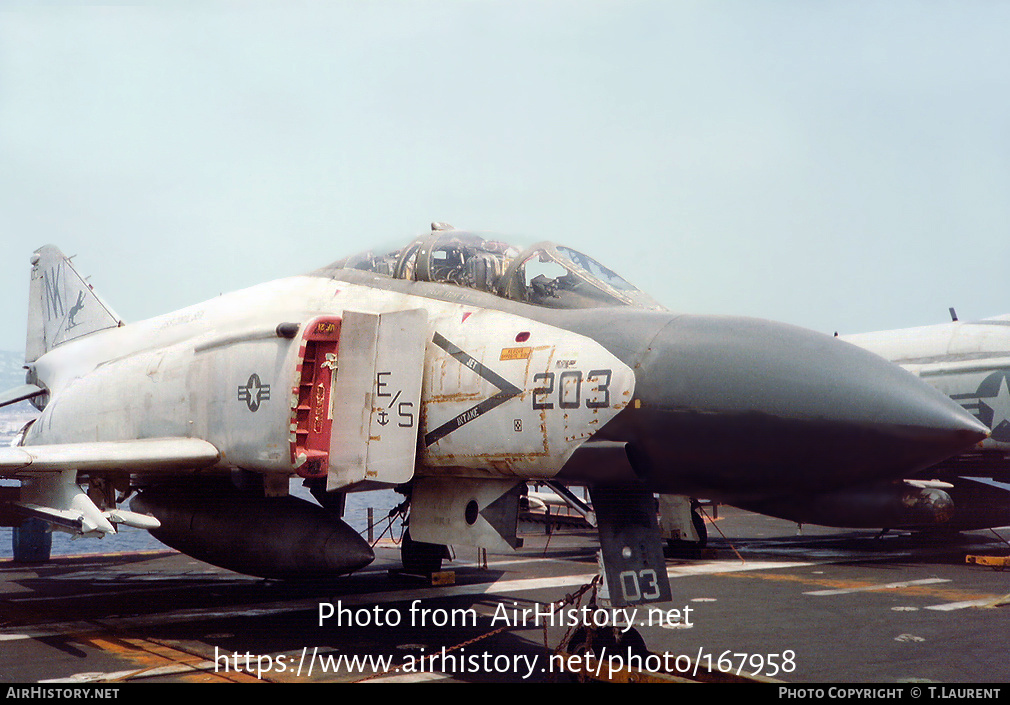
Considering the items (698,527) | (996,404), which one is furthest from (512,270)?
(996,404)

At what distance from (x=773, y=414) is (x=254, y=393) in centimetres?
479

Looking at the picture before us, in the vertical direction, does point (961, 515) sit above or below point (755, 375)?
below

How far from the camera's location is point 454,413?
653cm

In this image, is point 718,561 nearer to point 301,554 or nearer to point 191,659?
point 301,554

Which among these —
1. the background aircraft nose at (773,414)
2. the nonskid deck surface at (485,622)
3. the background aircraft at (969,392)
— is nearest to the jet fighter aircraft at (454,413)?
the background aircraft nose at (773,414)

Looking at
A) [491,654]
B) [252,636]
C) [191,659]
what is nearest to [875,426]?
[491,654]

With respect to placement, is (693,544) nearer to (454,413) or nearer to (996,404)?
(996,404)

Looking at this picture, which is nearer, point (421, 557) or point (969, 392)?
point (421, 557)

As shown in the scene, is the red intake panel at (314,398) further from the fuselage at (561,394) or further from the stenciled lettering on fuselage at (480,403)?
the stenciled lettering on fuselage at (480,403)

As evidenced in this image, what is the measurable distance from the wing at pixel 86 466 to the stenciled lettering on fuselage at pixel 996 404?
13.1m

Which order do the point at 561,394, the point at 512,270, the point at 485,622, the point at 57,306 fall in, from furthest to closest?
the point at 57,306
the point at 485,622
the point at 512,270
the point at 561,394

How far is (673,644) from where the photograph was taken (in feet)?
25.7

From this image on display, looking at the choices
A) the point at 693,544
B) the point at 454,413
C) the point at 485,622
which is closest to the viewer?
the point at 454,413

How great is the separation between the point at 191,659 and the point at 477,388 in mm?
3451
